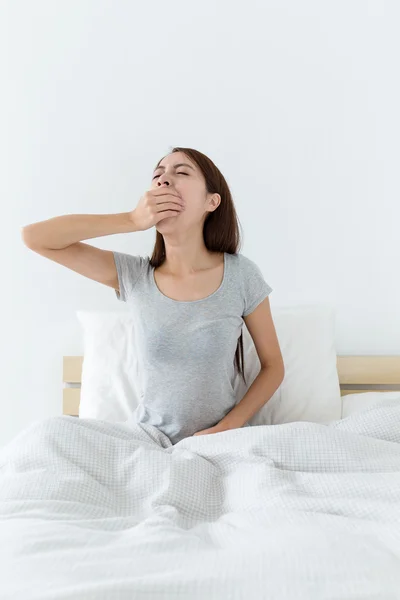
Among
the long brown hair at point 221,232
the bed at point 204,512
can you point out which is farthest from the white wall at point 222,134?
the bed at point 204,512

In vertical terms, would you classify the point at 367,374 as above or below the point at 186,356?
below

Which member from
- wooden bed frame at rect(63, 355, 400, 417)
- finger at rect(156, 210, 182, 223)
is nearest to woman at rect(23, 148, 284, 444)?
finger at rect(156, 210, 182, 223)

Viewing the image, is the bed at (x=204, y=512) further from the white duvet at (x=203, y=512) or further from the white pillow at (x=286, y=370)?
the white pillow at (x=286, y=370)

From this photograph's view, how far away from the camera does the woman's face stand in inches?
63.7

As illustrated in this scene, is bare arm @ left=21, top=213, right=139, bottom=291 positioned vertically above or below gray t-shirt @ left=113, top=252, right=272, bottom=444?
above

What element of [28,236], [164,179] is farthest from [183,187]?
[28,236]

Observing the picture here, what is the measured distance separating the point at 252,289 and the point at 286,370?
0.29m

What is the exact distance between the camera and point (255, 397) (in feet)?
5.43

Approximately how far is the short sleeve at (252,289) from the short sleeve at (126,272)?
0.90ft

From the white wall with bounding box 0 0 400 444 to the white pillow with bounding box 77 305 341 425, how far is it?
26cm

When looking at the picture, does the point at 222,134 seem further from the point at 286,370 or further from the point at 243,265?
the point at 286,370

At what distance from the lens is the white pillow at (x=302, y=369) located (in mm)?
1802

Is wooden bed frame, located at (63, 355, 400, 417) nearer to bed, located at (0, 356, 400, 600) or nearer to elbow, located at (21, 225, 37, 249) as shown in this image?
bed, located at (0, 356, 400, 600)

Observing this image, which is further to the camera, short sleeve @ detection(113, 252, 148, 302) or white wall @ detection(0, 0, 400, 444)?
white wall @ detection(0, 0, 400, 444)
